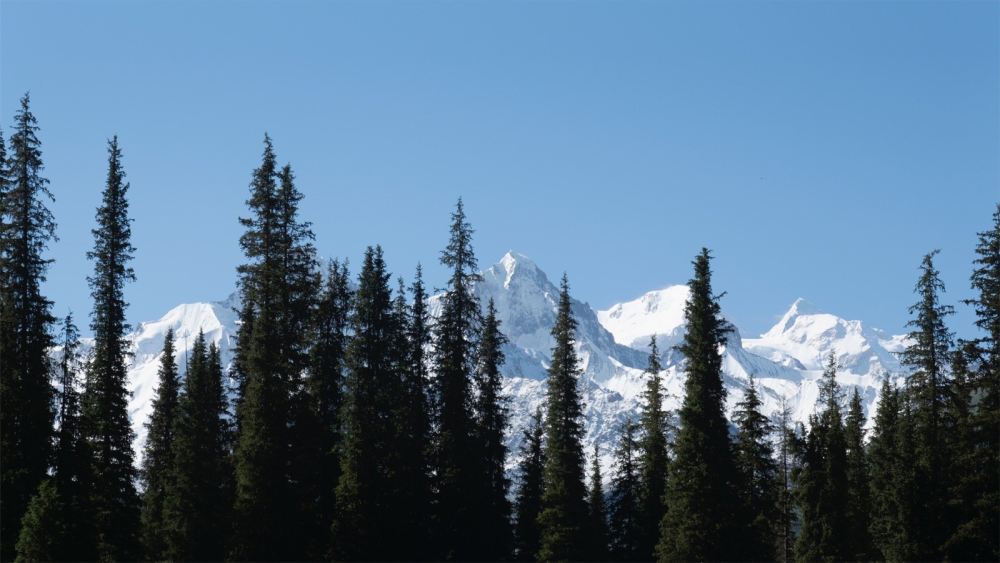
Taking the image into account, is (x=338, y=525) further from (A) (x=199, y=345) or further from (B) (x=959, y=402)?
(B) (x=959, y=402)

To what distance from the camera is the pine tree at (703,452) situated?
50312mm

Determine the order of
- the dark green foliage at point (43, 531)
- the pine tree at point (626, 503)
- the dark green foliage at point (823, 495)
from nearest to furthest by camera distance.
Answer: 1. the dark green foliage at point (43, 531)
2. the dark green foliage at point (823, 495)
3. the pine tree at point (626, 503)

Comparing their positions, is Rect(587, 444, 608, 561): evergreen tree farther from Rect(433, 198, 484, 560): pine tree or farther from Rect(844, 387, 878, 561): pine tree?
Rect(844, 387, 878, 561): pine tree

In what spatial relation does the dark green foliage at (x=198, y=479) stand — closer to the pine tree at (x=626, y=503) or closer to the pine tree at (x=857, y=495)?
the pine tree at (x=626, y=503)

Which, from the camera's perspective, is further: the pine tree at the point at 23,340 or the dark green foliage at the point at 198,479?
the dark green foliage at the point at 198,479

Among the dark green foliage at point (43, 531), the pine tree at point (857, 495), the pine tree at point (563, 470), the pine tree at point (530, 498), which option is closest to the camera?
the dark green foliage at point (43, 531)

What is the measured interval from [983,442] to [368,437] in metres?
28.7

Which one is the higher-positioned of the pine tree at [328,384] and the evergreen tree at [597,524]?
the pine tree at [328,384]

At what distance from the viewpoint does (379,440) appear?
165ft

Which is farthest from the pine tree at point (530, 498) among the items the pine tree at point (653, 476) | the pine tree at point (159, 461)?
the pine tree at point (159, 461)

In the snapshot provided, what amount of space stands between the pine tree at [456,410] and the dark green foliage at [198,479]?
1073 centimetres

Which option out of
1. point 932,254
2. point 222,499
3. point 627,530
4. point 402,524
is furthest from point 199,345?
point 932,254

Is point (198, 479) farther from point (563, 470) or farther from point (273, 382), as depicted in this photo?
point (563, 470)

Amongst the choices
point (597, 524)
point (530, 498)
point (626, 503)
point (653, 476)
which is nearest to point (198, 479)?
point (530, 498)
